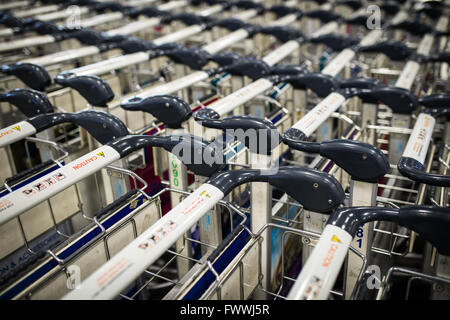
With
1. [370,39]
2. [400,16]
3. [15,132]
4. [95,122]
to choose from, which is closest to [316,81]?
[95,122]

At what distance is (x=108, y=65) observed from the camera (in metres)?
3.29

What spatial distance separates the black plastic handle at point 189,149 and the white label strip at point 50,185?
9cm

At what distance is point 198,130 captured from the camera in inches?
97.2

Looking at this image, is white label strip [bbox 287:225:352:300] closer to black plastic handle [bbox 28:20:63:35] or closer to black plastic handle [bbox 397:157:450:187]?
black plastic handle [bbox 397:157:450:187]

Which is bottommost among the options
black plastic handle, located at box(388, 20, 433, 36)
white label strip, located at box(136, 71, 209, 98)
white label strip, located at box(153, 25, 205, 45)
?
white label strip, located at box(136, 71, 209, 98)

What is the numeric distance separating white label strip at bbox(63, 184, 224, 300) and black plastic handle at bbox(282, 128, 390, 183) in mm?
529

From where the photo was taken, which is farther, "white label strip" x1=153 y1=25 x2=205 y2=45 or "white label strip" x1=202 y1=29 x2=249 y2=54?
"white label strip" x1=153 y1=25 x2=205 y2=45

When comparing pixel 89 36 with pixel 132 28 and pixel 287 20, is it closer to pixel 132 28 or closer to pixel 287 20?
pixel 132 28

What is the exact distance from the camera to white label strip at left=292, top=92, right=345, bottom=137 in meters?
2.14

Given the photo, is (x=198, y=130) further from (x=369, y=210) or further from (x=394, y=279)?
(x=394, y=279)

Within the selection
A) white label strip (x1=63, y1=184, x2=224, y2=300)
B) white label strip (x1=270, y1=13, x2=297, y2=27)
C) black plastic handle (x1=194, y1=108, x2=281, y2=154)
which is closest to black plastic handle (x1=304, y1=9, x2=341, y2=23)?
white label strip (x1=270, y1=13, x2=297, y2=27)

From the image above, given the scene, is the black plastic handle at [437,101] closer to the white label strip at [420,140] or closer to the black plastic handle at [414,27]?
the white label strip at [420,140]
